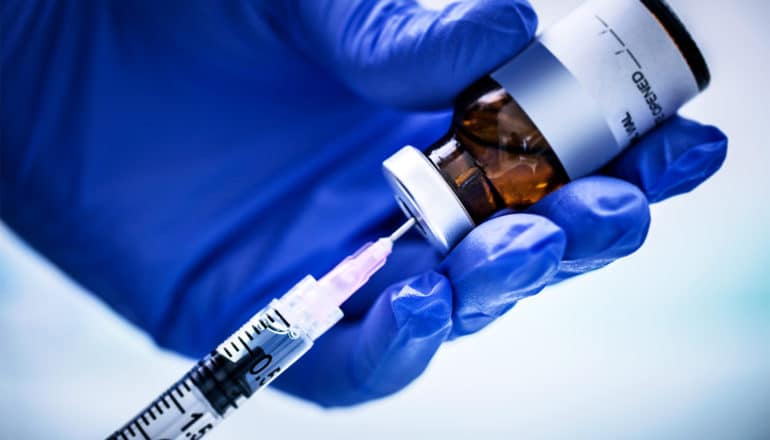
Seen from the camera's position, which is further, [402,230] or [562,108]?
[402,230]

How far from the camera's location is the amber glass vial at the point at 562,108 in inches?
33.2

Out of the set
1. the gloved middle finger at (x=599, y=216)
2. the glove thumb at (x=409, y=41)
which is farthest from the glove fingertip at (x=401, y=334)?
the glove thumb at (x=409, y=41)

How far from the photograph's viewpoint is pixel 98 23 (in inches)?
46.1

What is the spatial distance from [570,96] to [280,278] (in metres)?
0.71

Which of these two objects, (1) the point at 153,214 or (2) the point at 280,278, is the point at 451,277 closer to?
(2) the point at 280,278

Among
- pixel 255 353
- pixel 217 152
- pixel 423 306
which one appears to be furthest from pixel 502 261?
pixel 217 152

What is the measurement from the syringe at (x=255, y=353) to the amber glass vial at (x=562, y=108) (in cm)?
10

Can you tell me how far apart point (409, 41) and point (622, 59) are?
0.35 metres

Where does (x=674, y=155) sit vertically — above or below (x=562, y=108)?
below

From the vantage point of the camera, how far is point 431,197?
0.88 m

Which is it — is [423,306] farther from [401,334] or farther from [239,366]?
[239,366]

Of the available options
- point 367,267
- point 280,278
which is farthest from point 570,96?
point 280,278

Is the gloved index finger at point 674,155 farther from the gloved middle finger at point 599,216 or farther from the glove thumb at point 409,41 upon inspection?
the glove thumb at point 409,41

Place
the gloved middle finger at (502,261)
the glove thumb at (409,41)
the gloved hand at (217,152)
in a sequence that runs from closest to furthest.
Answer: the gloved middle finger at (502,261), the glove thumb at (409,41), the gloved hand at (217,152)
